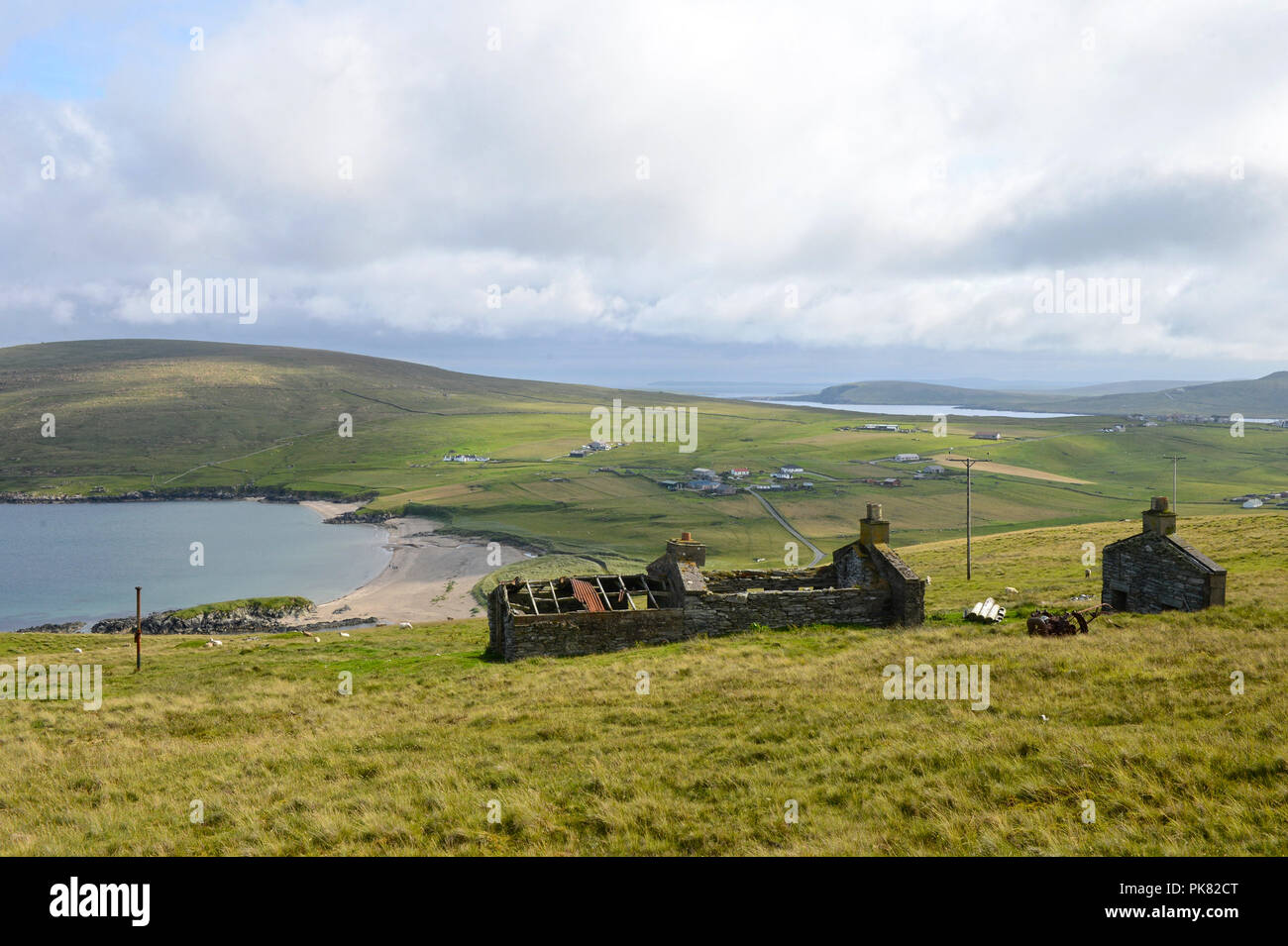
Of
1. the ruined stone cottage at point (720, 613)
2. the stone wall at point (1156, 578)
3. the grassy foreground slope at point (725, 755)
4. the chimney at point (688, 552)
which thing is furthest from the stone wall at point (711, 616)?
the stone wall at point (1156, 578)

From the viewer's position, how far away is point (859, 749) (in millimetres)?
11508

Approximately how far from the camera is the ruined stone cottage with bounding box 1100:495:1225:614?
20117 millimetres

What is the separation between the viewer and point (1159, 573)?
861 inches

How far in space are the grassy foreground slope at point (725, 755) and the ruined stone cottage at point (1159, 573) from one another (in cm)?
106

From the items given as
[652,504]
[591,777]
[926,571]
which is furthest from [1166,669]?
[652,504]

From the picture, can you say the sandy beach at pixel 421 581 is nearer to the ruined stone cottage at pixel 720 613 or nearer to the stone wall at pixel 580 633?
the stone wall at pixel 580 633

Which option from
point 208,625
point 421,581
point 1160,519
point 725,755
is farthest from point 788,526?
point 725,755

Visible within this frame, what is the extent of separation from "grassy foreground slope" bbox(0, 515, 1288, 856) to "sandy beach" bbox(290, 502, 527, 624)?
1845 inches

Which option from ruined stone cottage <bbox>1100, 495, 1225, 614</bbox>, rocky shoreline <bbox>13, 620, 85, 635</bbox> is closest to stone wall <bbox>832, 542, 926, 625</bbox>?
ruined stone cottage <bbox>1100, 495, 1225, 614</bbox>

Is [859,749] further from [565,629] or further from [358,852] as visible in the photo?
[565,629]

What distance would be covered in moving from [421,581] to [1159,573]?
75738mm

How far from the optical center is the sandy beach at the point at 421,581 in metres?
68.2

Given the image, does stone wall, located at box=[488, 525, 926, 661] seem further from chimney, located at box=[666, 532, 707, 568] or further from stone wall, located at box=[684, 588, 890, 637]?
chimney, located at box=[666, 532, 707, 568]
